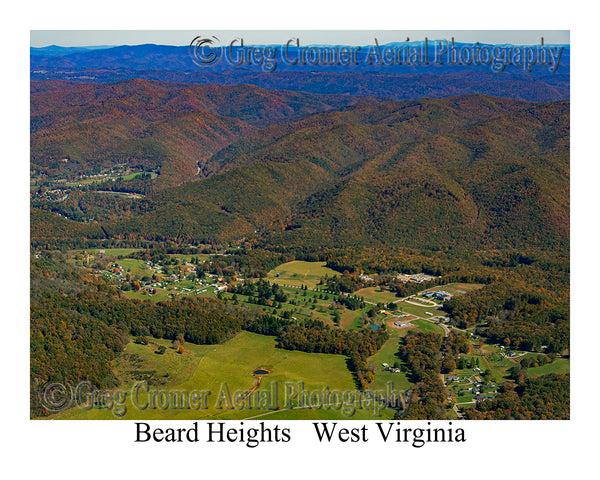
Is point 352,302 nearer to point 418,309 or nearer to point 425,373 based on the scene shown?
point 418,309

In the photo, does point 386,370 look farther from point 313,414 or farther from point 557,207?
point 557,207

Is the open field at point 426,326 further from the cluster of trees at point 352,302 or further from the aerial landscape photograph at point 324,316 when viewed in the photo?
the cluster of trees at point 352,302

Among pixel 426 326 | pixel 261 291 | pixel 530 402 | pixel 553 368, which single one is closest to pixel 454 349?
pixel 426 326

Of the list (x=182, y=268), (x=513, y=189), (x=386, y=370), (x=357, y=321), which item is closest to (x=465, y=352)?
(x=386, y=370)

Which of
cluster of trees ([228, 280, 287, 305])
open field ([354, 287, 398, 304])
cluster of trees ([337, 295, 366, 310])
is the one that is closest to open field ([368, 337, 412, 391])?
cluster of trees ([337, 295, 366, 310])

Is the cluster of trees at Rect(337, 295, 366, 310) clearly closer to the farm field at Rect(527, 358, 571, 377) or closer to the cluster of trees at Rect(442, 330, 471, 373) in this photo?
the cluster of trees at Rect(442, 330, 471, 373)

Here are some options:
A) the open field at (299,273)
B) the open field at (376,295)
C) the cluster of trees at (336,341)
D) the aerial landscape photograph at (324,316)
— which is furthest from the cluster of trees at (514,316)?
the open field at (299,273)
